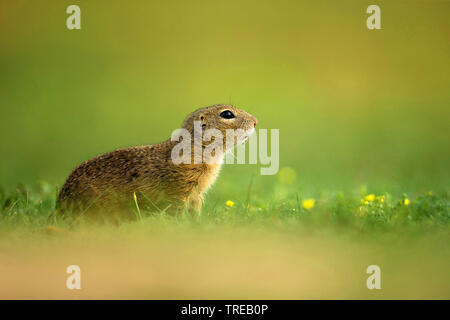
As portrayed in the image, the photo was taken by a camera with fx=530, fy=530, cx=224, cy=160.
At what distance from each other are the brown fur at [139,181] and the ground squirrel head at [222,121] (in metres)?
0.29

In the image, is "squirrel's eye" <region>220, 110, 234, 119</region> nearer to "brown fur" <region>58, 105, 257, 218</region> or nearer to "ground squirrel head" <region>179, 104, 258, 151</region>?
"ground squirrel head" <region>179, 104, 258, 151</region>

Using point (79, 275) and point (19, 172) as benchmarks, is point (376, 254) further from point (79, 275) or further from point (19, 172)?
point (19, 172)

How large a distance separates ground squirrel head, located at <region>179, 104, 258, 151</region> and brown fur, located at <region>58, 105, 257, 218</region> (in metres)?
0.29

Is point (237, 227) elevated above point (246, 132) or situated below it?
below

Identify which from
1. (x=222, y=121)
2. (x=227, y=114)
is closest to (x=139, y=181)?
(x=222, y=121)

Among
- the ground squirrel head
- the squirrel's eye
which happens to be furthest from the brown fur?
the squirrel's eye

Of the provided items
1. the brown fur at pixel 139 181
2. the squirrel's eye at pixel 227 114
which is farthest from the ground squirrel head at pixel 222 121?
the brown fur at pixel 139 181

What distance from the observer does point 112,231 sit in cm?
485

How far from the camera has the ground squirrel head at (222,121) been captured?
6.68m

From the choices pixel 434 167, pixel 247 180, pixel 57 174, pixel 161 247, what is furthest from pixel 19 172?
pixel 434 167

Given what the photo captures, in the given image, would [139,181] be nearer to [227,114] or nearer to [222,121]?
[222,121]

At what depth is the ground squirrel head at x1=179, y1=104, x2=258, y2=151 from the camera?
21.9ft

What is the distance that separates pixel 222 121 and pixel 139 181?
137 cm

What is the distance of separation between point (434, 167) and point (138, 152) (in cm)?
714
